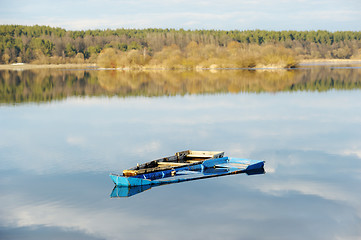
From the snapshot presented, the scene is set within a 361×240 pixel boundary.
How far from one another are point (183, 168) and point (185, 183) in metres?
1.11

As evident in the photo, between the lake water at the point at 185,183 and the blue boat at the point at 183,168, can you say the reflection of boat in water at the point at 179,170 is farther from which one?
the lake water at the point at 185,183

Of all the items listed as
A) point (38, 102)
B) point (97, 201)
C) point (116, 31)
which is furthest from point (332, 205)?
point (116, 31)

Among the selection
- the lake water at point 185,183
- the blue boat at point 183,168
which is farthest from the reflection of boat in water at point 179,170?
the lake water at point 185,183

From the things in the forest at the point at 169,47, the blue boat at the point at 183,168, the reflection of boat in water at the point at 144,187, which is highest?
the forest at the point at 169,47

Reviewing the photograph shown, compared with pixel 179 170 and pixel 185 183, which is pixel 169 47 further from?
pixel 185 183

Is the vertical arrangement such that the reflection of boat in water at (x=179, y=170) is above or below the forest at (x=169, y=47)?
below

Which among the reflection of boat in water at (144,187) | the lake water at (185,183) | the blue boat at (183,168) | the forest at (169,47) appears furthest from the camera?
the forest at (169,47)

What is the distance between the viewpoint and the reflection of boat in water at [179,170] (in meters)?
13.7

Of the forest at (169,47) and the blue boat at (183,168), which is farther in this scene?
the forest at (169,47)

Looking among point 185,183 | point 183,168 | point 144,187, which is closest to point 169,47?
point 183,168

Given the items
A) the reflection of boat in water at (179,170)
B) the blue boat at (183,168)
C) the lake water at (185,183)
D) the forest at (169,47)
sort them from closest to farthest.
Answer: the lake water at (185,183) → the reflection of boat in water at (179,170) → the blue boat at (183,168) → the forest at (169,47)

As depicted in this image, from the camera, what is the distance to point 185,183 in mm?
14195

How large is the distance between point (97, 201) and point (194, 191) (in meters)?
2.46

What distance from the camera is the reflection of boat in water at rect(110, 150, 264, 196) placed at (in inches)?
539
